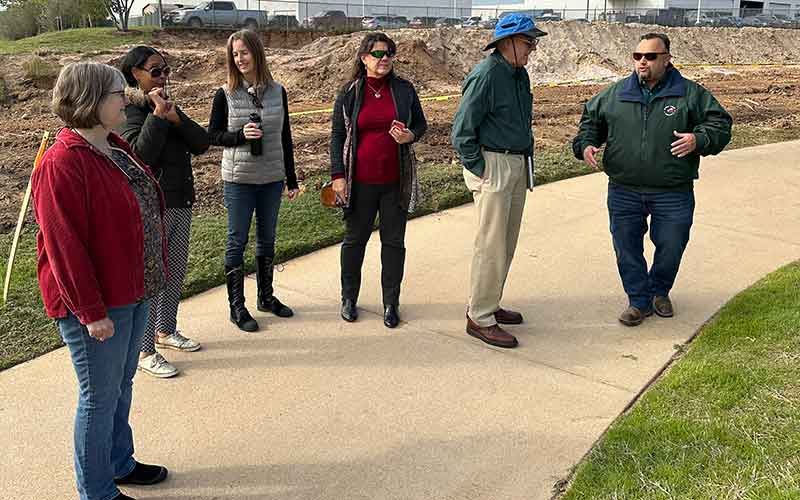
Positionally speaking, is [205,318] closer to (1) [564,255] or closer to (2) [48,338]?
(2) [48,338]

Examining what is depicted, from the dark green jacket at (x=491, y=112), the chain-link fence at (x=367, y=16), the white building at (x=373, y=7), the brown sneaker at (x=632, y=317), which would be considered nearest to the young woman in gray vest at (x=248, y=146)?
the dark green jacket at (x=491, y=112)

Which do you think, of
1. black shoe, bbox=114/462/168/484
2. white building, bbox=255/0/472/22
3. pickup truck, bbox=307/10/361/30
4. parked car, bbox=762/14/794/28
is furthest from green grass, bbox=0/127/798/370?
parked car, bbox=762/14/794/28

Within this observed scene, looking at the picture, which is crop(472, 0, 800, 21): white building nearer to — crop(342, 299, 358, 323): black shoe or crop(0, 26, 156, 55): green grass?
crop(0, 26, 156, 55): green grass

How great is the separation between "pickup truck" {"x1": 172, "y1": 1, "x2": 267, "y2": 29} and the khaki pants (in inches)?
1384

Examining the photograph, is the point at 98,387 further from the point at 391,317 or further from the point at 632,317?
the point at 632,317

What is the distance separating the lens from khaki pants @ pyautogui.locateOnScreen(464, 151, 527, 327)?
4.64 metres

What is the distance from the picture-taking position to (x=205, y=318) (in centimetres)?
519

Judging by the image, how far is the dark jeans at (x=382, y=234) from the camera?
4992 mm

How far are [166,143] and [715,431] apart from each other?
317 centimetres

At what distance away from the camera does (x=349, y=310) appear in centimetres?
522

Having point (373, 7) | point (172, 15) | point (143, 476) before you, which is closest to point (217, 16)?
point (172, 15)

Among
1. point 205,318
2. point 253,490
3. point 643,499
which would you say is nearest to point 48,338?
point 205,318

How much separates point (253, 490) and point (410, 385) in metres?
1.22

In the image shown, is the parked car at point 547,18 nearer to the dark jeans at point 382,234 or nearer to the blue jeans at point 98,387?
the dark jeans at point 382,234
